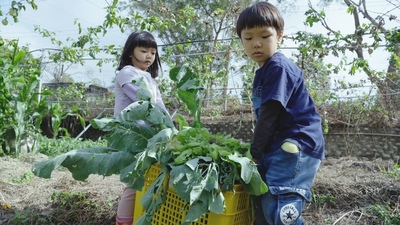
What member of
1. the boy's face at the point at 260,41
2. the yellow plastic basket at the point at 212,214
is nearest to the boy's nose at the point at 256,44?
the boy's face at the point at 260,41

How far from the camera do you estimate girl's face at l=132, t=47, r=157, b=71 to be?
249 centimetres

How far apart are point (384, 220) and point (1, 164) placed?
12.4 feet

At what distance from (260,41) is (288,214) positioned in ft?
2.46

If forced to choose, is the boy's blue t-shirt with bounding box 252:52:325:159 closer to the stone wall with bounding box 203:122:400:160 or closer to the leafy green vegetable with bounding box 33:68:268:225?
the leafy green vegetable with bounding box 33:68:268:225

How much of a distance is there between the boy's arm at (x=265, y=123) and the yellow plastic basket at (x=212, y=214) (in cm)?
19

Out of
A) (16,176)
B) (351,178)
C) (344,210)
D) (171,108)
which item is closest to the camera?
(344,210)

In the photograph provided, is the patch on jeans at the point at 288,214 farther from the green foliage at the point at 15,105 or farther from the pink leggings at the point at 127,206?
the green foliage at the point at 15,105

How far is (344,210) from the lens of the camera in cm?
261

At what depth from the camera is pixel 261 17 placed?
64.5 inches

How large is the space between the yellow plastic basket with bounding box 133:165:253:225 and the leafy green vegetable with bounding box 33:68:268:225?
0.06 metres


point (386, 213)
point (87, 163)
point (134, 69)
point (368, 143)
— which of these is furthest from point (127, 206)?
point (368, 143)

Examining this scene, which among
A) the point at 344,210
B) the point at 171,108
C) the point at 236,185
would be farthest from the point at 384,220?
the point at 171,108

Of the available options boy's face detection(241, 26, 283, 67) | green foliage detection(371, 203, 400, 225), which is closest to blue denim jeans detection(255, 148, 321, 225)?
boy's face detection(241, 26, 283, 67)

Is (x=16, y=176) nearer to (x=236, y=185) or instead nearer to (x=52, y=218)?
(x=52, y=218)
